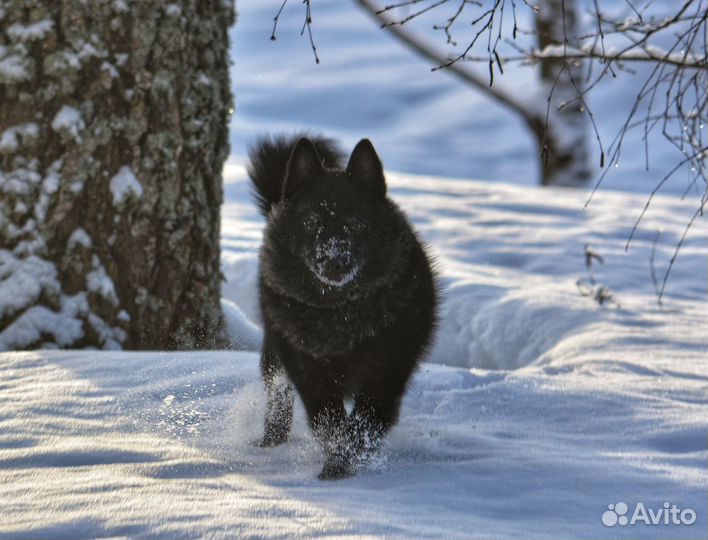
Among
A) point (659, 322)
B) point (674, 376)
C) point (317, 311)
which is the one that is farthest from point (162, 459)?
point (659, 322)

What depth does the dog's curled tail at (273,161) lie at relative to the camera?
4004 mm

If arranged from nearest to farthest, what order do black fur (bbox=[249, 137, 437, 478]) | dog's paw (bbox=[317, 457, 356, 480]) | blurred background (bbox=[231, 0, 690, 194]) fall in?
dog's paw (bbox=[317, 457, 356, 480])
black fur (bbox=[249, 137, 437, 478])
blurred background (bbox=[231, 0, 690, 194])

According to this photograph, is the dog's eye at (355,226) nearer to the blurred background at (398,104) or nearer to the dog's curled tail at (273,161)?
the dog's curled tail at (273,161)

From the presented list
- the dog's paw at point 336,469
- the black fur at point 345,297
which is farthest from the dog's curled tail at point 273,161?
the dog's paw at point 336,469

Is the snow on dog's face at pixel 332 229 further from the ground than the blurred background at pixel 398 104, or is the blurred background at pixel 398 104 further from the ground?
the blurred background at pixel 398 104

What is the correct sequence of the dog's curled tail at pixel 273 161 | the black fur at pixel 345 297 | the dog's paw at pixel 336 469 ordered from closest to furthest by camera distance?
the dog's paw at pixel 336 469
the black fur at pixel 345 297
the dog's curled tail at pixel 273 161

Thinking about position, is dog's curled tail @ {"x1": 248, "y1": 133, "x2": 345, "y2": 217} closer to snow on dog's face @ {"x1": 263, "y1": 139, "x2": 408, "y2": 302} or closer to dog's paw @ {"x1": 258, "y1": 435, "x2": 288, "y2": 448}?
snow on dog's face @ {"x1": 263, "y1": 139, "x2": 408, "y2": 302}

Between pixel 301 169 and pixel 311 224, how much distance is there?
0.80ft

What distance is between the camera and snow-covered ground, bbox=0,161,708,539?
250cm

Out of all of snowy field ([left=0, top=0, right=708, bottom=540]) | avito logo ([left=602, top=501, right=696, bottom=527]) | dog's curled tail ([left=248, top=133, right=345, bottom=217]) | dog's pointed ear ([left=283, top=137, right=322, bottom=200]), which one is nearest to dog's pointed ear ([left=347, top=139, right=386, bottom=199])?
dog's pointed ear ([left=283, top=137, right=322, bottom=200])

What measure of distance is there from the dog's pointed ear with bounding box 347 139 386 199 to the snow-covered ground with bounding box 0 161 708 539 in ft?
2.98

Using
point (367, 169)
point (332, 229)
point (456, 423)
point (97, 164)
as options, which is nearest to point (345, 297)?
point (332, 229)

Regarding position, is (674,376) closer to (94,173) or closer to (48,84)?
(94,173)

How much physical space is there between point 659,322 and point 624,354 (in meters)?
0.77
